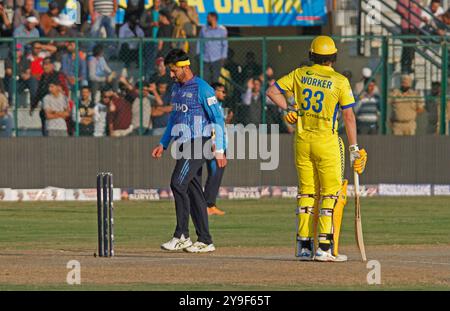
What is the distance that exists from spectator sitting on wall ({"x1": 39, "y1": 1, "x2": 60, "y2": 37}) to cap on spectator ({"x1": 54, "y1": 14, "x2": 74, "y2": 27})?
9 cm

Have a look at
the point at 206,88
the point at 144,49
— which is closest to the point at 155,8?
the point at 144,49

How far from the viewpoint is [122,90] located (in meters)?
28.6

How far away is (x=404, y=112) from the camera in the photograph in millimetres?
29422

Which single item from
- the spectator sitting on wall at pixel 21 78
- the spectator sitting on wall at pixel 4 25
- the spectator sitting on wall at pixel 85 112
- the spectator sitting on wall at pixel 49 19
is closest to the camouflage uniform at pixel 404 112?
the spectator sitting on wall at pixel 85 112

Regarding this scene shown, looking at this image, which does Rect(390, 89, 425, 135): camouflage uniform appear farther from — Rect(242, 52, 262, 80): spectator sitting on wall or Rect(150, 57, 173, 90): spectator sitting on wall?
Rect(150, 57, 173, 90): spectator sitting on wall

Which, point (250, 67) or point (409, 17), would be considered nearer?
point (250, 67)

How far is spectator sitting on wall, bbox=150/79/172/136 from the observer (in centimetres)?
2852

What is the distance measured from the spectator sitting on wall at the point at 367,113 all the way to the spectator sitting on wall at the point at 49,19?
22.0ft

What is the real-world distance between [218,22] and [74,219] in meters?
11.6

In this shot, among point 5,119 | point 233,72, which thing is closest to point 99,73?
point 5,119

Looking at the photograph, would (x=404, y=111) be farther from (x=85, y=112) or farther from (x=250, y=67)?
(x=85, y=112)

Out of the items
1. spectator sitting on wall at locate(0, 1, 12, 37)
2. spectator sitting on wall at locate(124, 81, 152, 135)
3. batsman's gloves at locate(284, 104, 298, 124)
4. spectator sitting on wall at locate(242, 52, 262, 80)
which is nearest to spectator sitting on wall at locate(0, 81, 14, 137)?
spectator sitting on wall at locate(0, 1, 12, 37)

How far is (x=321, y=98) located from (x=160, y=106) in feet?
45.2

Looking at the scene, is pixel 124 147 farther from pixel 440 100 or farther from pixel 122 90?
pixel 440 100
